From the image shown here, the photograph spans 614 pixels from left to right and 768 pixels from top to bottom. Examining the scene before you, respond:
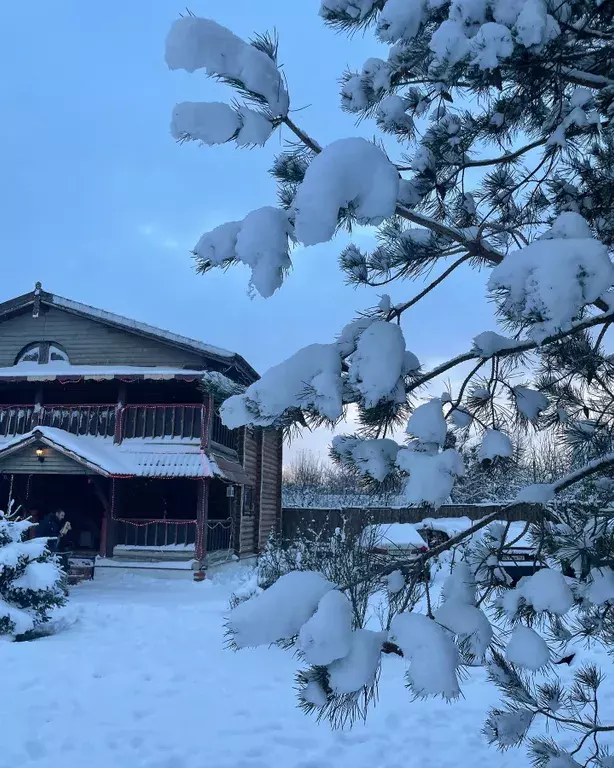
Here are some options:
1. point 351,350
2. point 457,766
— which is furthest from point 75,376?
point 351,350

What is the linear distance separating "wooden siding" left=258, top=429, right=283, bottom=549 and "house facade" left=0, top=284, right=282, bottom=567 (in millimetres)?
1795

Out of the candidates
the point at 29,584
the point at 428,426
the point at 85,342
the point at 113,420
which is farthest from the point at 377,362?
the point at 85,342

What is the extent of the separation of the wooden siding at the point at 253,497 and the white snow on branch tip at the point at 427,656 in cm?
1657

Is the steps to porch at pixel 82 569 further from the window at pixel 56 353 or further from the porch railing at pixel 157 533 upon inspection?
the window at pixel 56 353

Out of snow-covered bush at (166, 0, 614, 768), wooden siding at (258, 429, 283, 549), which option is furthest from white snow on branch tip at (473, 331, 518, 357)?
wooden siding at (258, 429, 283, 549)

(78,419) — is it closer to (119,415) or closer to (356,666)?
(119,415)

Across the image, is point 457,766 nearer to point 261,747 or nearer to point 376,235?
point 261,747

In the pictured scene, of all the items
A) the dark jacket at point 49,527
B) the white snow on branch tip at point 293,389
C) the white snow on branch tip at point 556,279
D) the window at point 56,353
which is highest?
the window at point 56,353

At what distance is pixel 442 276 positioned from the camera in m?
3.04

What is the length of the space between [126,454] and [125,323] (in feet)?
11.3

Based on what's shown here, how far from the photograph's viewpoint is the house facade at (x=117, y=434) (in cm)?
1463

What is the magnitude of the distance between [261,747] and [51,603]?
4868 mm

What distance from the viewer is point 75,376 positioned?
15141 millimetres

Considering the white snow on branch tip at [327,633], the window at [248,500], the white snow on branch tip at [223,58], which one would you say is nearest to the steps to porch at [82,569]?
the window at [248,500]
